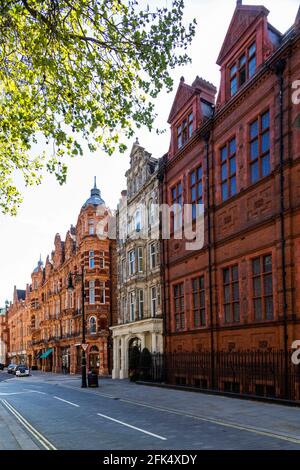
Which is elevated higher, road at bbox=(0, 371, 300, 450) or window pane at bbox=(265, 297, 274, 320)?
window pane at bbox=(265, 297, 274, 320)

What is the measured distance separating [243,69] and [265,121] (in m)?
3.66

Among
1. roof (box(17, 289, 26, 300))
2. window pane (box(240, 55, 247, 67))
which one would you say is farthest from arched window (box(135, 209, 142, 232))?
roof (box(17, 289, 26, 300))

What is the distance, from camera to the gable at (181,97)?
29.6 metres

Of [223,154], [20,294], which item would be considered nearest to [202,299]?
[223,154]

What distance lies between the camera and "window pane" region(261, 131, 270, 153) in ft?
69.9

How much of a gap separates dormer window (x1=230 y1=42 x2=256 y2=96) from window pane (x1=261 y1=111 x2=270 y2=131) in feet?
6.98

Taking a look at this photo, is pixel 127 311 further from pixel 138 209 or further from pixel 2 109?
pixel 2 109

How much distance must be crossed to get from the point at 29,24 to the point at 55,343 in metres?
60.7

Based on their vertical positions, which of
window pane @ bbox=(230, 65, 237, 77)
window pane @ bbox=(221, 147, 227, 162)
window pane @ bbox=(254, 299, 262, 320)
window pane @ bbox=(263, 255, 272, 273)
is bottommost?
window pane @ bbox=(254, 299, 262, 320)

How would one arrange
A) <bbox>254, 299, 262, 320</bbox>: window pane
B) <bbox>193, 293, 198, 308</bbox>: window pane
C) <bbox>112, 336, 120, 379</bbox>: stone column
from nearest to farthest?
<bbox>254, 299, 262, 320</bbox>: window pane
<bbox>193, 293, 198, 308</bbox>: window pane
<bbox>112, 336, 120, 379</bbox>: stone column

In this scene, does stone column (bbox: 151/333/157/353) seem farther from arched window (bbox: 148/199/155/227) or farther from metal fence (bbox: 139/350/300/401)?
arched window (bbox: 148/199/155/227)

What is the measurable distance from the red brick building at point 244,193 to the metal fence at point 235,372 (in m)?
0.54

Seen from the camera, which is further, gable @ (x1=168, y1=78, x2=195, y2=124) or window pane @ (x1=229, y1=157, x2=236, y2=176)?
gable @ (x1=168, y1=78, x2=195, y2=124)

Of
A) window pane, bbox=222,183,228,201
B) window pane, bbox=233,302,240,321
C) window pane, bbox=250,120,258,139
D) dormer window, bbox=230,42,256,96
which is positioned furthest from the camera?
window pane, bbox=222,183,228,201
